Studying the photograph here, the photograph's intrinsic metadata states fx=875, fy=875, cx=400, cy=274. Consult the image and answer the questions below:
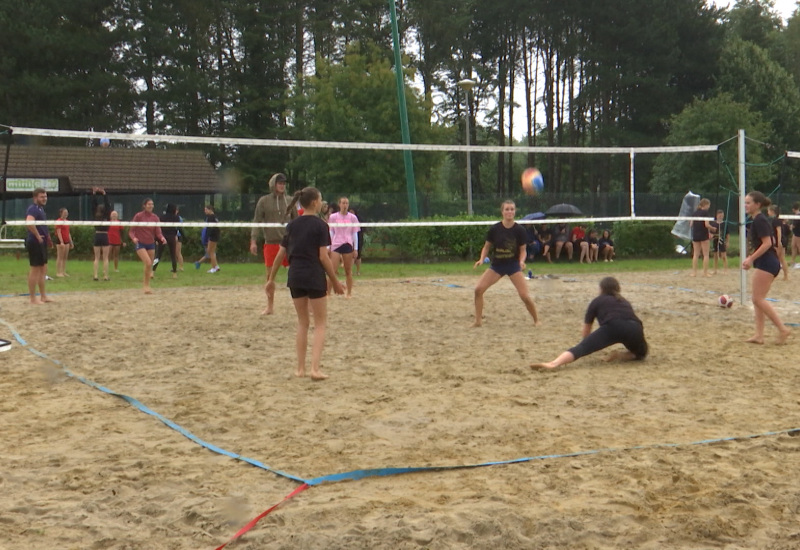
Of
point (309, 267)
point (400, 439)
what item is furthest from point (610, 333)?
point (400, 439)

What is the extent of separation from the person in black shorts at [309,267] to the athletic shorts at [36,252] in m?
6.02

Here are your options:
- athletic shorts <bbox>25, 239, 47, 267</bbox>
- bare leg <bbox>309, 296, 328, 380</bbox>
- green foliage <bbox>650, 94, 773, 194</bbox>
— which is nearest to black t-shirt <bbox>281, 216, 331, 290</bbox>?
bare leg <bbox>309, 296, 328, 380</bbox>

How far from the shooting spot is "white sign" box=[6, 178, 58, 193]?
23.9 metres

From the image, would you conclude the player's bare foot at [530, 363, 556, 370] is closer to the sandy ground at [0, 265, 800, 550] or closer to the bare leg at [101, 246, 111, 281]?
the sandy ground at [0, 265, 800, 550]

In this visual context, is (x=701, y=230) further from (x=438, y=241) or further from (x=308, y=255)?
(x=308, y=255)

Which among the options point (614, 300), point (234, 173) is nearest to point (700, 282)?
point (614, 300)

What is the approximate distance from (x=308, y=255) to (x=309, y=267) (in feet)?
0.31

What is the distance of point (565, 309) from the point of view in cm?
1127

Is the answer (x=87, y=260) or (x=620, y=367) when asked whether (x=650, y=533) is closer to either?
(x=620, y=367)

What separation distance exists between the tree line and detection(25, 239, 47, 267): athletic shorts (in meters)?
21.8

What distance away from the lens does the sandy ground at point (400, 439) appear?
363 centimetres

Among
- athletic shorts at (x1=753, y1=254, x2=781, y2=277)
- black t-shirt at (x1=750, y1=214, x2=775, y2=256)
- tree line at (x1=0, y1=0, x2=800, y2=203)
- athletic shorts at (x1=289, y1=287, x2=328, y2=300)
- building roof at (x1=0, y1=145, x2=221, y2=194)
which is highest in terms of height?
tree line at (x1=0, y1=0, x2=800, y2=203)

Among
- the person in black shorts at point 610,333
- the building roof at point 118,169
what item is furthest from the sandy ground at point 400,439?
the building roof at point 118,169

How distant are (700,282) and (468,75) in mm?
33088
